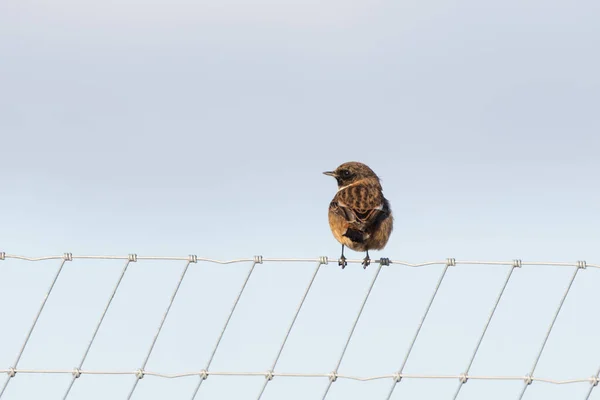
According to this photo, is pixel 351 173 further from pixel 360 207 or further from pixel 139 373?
pixel 139 373

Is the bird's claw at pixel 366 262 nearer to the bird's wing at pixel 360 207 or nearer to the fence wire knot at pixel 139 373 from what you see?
the bird's wing at pixel 360 207

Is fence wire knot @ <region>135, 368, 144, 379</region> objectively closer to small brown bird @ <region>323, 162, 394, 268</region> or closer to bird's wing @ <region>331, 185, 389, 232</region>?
small brown bird @ <region>323, 162, 394, 268</region>

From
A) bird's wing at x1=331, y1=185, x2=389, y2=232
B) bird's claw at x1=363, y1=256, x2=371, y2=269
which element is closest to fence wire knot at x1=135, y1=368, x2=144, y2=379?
bird's claw at x1=363, y1=256, x2=371, y2=269

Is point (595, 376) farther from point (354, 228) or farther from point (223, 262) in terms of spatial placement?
point (354, 228)

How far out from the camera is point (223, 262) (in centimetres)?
855

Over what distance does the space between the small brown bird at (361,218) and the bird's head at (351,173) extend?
0.85m

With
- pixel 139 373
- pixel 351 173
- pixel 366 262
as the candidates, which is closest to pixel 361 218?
pixel 366 262

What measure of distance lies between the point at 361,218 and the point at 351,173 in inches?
88.5

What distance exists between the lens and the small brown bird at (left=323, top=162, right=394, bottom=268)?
13.4 meters

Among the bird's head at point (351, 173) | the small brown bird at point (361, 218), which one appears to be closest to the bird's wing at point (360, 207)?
the small brown bird at point (361, 218)

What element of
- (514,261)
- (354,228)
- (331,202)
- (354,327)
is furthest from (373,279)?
(331,202)

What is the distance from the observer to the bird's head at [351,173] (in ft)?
51.3

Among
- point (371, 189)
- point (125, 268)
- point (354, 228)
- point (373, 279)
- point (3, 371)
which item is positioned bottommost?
point (3, 371)

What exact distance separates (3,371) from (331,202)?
654 cm
